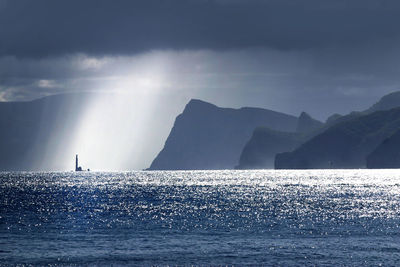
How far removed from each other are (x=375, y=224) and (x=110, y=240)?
4688 cm

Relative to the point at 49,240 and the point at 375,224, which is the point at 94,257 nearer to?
the point at 49,240

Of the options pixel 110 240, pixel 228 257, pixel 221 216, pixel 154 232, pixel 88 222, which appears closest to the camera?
pixel 228 257

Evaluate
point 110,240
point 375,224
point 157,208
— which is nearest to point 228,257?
point 110,240

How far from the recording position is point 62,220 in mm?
119875

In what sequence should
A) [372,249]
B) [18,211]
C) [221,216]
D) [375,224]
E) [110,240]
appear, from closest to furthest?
[372,249] → [110,240] → [375,224] → [221,216] → [18,211]

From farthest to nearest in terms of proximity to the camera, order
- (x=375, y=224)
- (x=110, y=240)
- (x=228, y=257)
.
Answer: (x=375, y=224) → (x=110, y=240) → (x=228, y=257)

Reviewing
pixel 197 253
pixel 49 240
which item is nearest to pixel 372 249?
pixel 197 253

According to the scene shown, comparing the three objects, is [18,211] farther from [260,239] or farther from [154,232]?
[260,239]

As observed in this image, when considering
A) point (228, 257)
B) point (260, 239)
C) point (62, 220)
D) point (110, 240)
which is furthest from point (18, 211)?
point (228, 257)

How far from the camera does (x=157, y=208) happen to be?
14550 centimetres

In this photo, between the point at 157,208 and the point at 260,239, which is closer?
the point at 260,239

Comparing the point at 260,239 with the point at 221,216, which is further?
the point at 221,216

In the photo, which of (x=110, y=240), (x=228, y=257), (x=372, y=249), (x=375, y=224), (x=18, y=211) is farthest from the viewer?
(x=18, y=211)

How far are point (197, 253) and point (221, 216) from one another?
46318 mm
